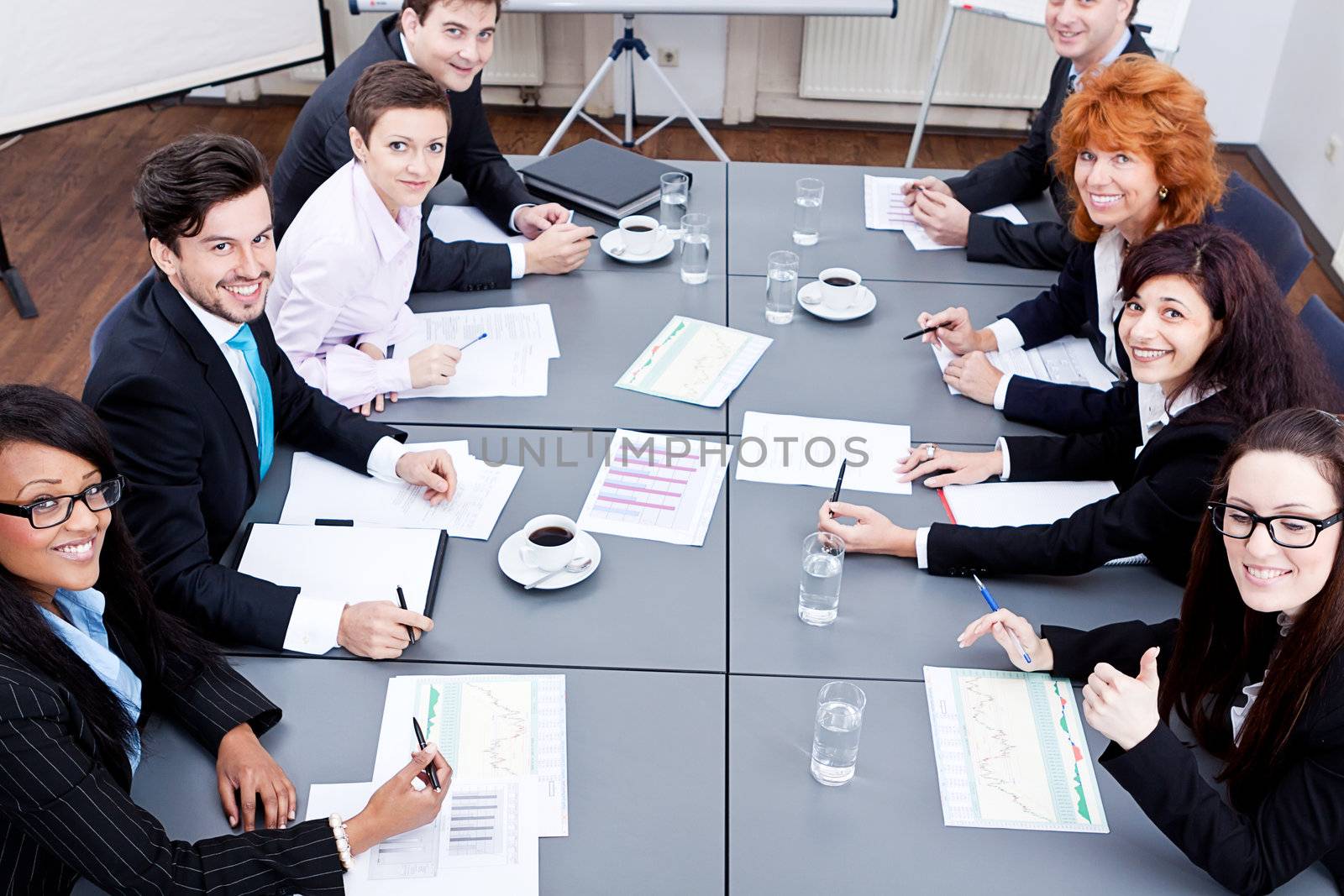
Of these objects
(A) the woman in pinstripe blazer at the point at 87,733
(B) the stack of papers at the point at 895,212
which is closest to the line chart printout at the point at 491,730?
(A) the woman in pinstripe blazer at the point at 87,733

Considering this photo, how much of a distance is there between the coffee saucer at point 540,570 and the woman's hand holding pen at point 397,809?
0.45 m

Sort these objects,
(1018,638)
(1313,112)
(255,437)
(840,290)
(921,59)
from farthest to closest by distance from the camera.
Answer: (921,59)
(1313,112)
(840,290)
(255,437)
(1018,638)

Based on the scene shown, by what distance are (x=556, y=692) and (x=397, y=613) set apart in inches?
11.1

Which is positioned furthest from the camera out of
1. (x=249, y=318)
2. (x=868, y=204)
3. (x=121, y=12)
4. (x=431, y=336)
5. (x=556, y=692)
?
(x=121, y=12)

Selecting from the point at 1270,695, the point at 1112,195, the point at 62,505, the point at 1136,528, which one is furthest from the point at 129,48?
the point at 1270,695

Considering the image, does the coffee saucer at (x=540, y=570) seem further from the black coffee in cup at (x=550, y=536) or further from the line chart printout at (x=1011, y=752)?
the line chart printout at (x=1011, y=752)

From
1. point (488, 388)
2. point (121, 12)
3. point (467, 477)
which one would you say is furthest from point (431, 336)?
point (121, 12)

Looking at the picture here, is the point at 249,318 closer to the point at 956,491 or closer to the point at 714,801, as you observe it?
the point at 714,801

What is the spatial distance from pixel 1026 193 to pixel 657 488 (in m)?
1.67

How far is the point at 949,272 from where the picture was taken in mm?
2924

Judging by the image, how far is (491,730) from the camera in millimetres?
1711

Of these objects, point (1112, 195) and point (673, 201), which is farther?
point (673, 201)

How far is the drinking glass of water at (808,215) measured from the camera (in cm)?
300

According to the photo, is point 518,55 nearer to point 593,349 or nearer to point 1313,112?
point 593,349
